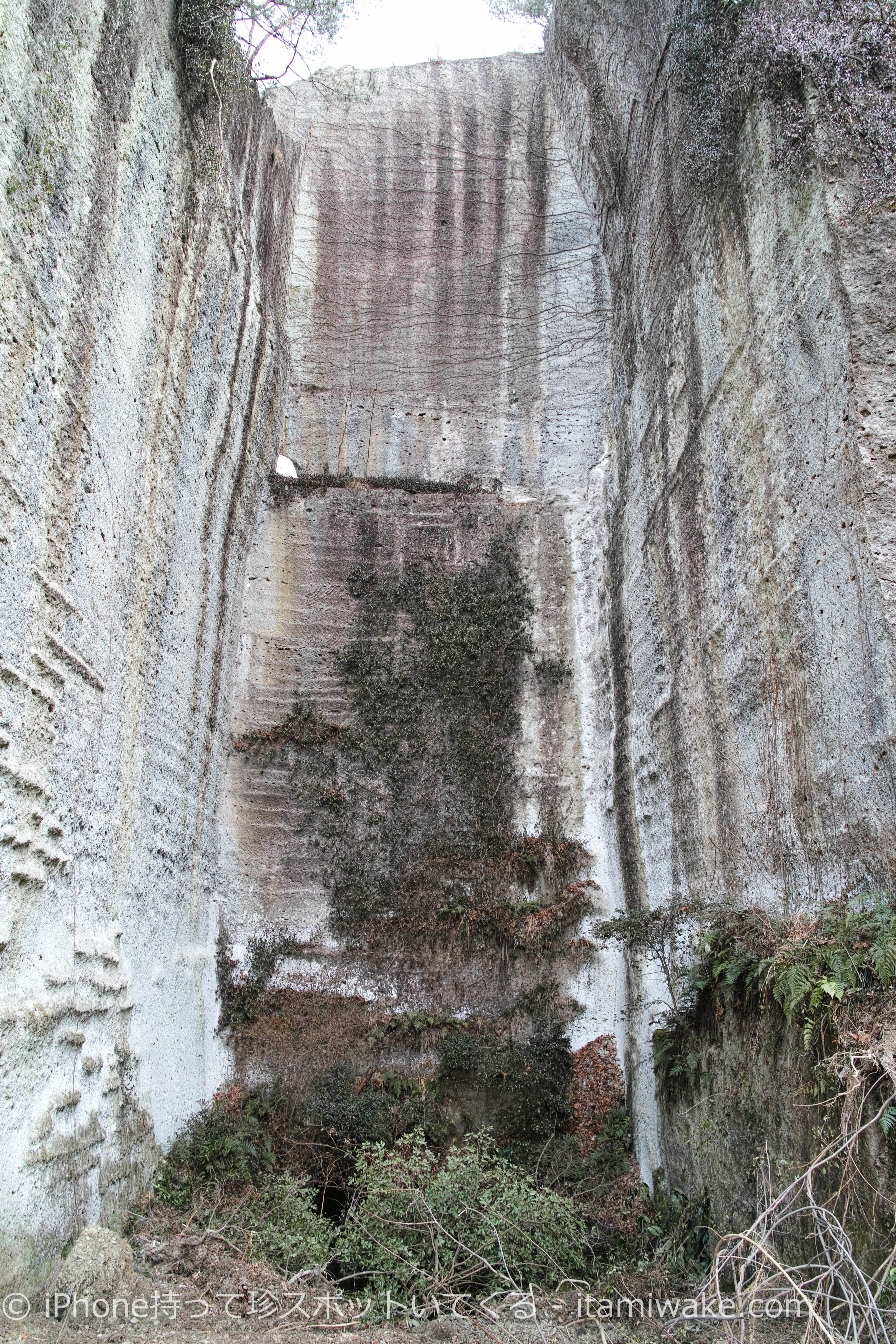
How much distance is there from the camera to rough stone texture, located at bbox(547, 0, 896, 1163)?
4648 millimetres

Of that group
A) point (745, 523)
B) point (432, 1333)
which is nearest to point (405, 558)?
point (745, 523)

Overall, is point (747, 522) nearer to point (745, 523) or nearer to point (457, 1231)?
point (745, 523)

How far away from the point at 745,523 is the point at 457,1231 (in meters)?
5.08

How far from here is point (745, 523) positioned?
5926 mm

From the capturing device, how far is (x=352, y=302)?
1069cm

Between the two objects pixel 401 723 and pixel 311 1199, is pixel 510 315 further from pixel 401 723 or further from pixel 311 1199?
pixel 311 1199

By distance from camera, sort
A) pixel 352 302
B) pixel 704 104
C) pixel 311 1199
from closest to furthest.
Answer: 1. pixel 311 1199
2. pixel 704 104
3. pixel 352 302

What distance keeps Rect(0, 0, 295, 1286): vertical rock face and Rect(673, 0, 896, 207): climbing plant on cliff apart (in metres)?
4.35

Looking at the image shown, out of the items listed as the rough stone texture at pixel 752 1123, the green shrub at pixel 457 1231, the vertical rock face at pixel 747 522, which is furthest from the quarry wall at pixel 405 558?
the green shrub at pixel 457 1231

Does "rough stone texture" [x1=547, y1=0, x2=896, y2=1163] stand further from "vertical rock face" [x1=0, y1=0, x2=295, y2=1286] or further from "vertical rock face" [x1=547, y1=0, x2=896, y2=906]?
"vertical rock face" [x1=0, y1=0, x2=295, y2=1286]

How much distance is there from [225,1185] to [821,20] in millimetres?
9029

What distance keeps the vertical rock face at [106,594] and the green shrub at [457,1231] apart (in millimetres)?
1630

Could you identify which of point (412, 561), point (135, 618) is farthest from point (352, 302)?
point (135, 618)

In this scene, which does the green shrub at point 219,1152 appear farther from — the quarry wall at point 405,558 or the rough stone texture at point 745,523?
the rough stone texture at point 745,523
